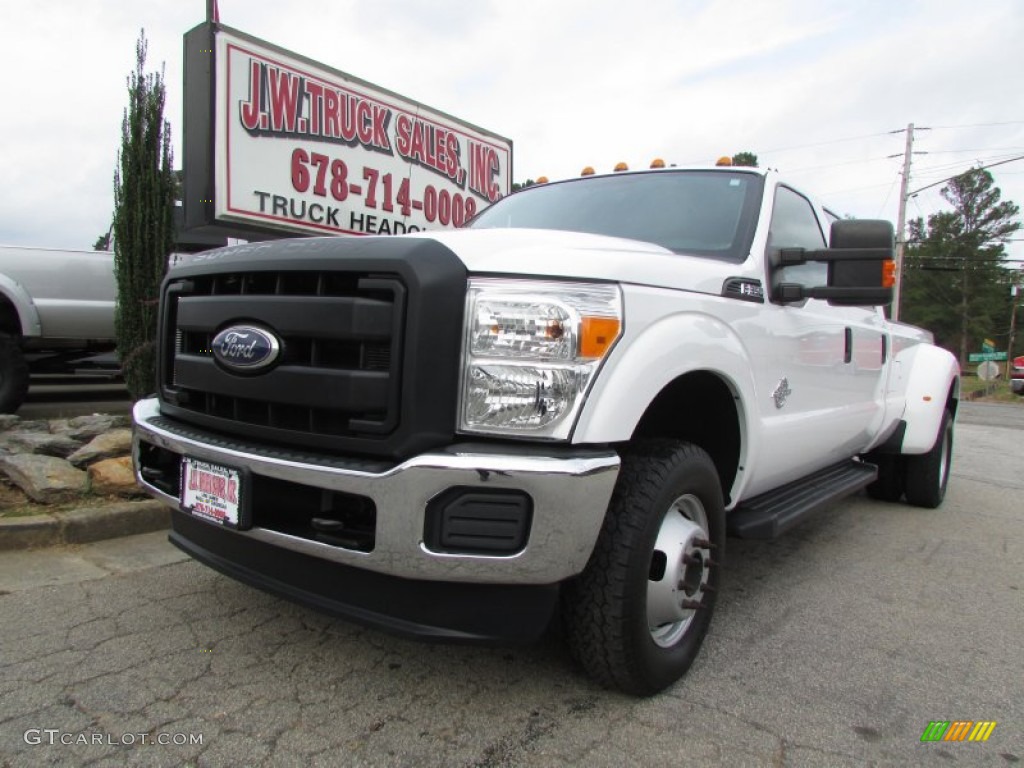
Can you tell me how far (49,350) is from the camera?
6883mm

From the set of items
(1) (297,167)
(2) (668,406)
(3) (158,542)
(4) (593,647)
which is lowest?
(3) (158,542)

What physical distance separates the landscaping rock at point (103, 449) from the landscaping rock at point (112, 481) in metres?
0.18

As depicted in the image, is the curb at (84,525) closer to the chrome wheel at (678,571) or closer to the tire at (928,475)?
the chrome wheel at (678,571)

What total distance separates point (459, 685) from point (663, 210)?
2.11 meters

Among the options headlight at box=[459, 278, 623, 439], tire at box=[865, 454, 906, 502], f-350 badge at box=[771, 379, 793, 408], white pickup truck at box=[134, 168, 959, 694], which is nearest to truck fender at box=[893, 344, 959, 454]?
tire at box=[865, 454, 906, 502]

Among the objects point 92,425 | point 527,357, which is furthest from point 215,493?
point 92,425

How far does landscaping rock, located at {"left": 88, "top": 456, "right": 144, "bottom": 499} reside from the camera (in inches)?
153

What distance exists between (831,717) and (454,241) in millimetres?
1867

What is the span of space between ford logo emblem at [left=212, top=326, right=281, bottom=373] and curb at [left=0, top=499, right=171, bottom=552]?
1956 mm

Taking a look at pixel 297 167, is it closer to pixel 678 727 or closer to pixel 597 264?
pixel 597 264

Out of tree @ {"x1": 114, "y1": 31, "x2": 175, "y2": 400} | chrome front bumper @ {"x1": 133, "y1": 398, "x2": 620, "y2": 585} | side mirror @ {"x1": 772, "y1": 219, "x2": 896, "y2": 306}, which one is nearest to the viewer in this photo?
chrome front bumper @ {"x1": 133, "y1": 398, "x2": 620, "y2": 585}

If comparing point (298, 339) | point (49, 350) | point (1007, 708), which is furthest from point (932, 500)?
point (49, 350)

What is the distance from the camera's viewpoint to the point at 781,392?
286cm

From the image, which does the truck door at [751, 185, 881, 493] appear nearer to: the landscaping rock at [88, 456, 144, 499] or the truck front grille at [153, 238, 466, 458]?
the truck front grille at [153, 238, 466, 458]
